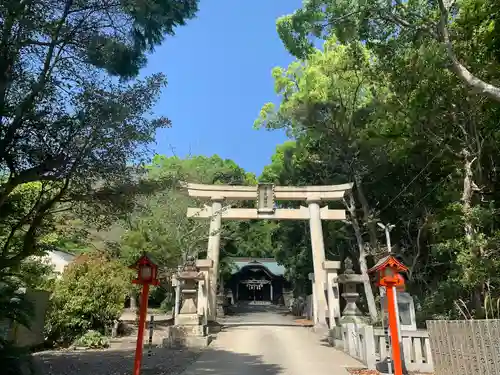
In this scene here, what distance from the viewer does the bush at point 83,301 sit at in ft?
45.9

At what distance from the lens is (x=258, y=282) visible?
41.2 metres

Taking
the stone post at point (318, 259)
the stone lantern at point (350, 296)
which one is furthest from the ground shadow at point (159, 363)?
the stone post at point (318, 259)

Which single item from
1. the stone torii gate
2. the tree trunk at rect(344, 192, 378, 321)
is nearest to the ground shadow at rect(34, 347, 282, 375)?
the stone torii gate

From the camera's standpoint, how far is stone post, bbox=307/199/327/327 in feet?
57.4

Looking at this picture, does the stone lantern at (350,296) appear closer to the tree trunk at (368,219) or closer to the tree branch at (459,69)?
the tree trunk at (368,219)

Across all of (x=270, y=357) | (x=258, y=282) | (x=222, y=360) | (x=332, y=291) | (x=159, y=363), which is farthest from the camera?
(x=258, y=282)

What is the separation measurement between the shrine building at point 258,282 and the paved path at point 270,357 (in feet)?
76.5

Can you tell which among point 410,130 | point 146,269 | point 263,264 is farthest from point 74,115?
point 263,264

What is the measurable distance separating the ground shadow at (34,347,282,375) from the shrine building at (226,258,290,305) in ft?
87.6

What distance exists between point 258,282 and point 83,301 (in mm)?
28244

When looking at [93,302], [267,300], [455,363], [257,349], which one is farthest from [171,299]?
[455,363]

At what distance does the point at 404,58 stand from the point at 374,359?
8.16 meters

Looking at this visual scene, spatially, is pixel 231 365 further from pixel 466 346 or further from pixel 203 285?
pixel 203 285

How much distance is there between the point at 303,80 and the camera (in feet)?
72.2
